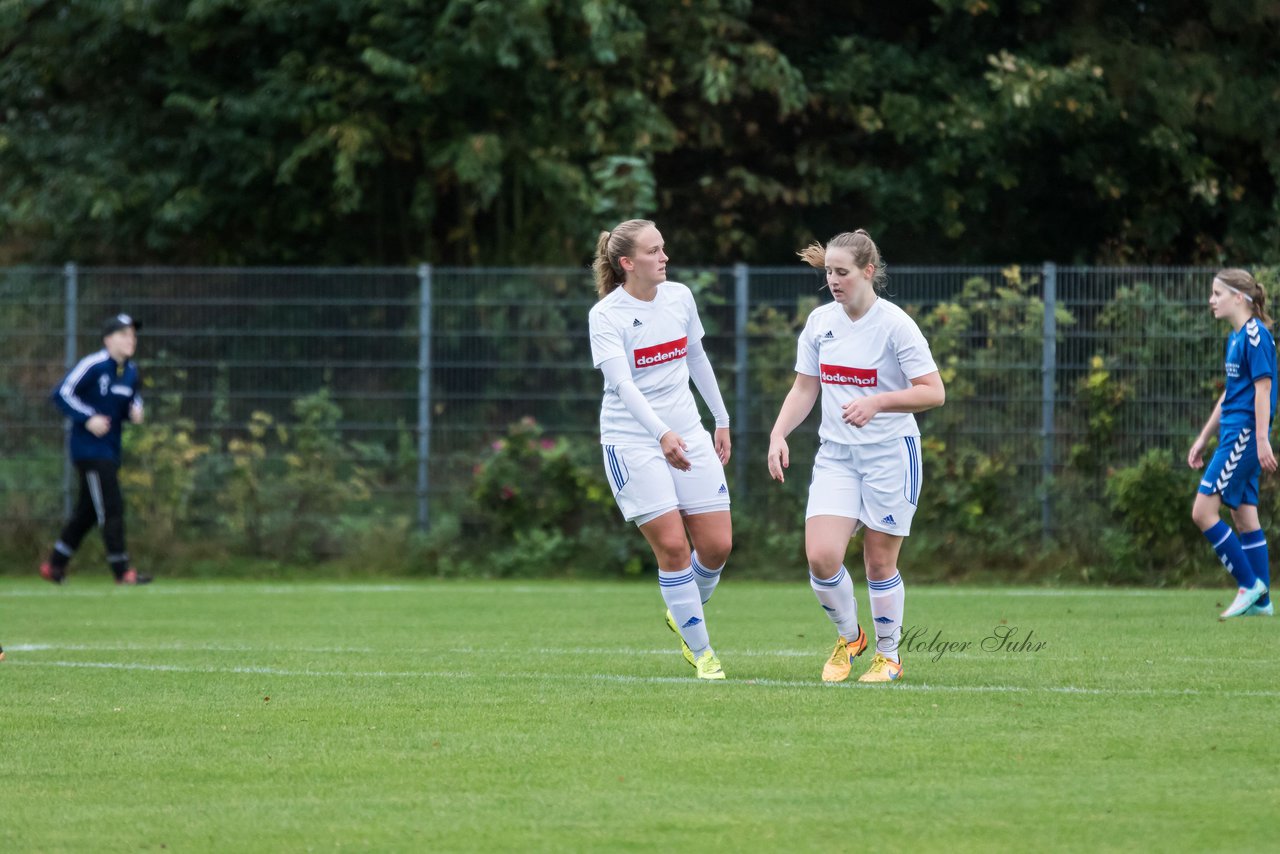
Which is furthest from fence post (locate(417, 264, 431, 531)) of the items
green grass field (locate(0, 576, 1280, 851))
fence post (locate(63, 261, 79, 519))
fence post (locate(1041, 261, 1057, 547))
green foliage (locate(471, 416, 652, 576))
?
fence post (locate(1041, 261, 1057, 547))

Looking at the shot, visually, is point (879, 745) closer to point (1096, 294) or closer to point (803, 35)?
point (1096, 294)

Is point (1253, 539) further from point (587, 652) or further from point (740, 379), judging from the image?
point (740, 379)

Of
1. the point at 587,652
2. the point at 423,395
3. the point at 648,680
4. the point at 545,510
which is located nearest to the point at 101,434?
the point at 423,395

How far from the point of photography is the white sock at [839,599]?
7496mm

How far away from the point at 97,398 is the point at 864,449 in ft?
29.2

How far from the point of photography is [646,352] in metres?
7.66

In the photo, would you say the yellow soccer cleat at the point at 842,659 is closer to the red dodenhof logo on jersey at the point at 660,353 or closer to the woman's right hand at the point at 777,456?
the woman's right hand at the point at 777,456

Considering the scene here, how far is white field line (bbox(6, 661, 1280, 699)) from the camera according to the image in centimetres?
708

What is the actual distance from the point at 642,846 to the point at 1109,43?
1577 cm

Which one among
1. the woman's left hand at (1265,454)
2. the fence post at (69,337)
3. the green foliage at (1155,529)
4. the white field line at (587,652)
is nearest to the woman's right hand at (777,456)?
the white field line at (587,652)

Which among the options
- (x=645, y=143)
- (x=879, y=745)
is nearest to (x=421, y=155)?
(x=645, y=143)

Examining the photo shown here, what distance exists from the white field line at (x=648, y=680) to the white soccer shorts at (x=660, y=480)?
0.77m

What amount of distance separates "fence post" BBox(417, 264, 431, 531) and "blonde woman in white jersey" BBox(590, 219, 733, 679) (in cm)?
771

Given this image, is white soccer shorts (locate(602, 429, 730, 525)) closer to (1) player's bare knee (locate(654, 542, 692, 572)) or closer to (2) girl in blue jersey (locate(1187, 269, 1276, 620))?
(1) player's bare knee (locate(654, 542, 692, 572))
